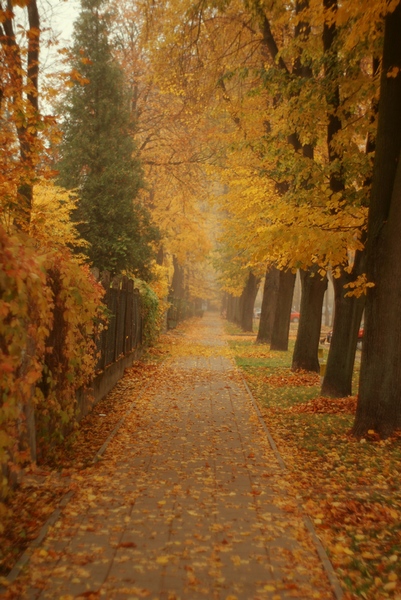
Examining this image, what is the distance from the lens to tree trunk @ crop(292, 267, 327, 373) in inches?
517

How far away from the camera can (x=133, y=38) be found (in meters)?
22.9

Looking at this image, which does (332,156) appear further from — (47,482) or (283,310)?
(283,310)

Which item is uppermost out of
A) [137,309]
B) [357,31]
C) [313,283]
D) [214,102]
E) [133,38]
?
[133,38]

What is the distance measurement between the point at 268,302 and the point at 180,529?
1917 centimetres

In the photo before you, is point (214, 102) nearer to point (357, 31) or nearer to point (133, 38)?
point (133, 38)

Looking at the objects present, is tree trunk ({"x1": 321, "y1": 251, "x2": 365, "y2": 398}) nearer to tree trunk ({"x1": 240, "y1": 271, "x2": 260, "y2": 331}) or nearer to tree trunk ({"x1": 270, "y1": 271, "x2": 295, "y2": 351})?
tree trunk ({"x1": 270, "y1": 271, "x2": 295, "y2": 351})

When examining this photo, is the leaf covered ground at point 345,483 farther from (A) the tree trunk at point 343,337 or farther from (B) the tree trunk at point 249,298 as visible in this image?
(B) the tree trunk at point 249,298

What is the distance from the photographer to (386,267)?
691 cm

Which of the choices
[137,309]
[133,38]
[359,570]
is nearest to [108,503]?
[359,570]

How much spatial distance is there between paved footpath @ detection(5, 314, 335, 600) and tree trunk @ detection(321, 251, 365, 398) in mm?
2895

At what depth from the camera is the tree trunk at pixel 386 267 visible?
22.6 ft

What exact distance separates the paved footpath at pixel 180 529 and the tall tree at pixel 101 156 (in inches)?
468

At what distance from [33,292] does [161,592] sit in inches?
86.0

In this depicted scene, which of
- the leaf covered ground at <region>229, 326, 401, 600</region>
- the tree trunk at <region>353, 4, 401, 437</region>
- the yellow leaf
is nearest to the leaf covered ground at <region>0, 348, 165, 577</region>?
the leaf covered ground at <region>229, 326, 401, 600</region>
